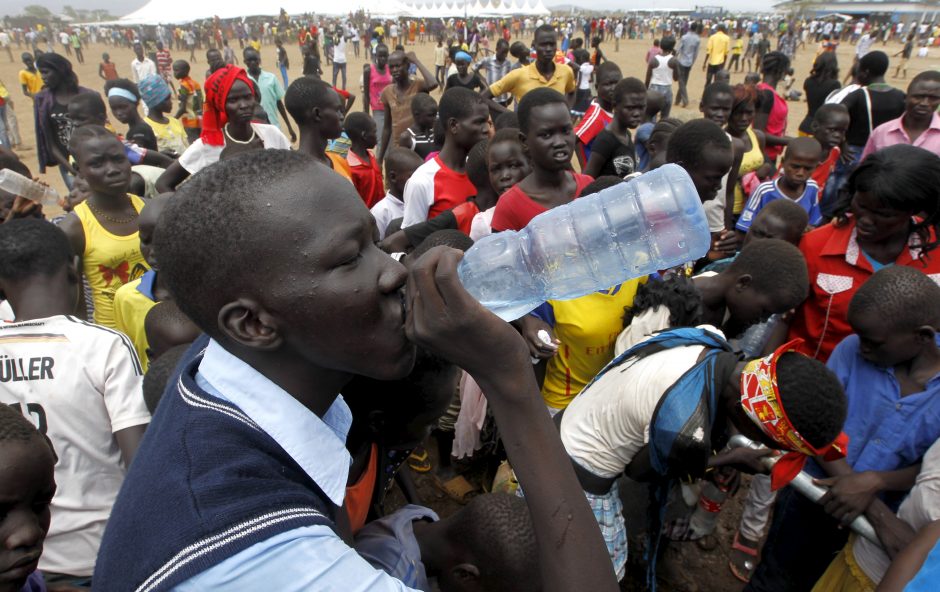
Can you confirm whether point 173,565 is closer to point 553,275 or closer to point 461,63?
point 553,275

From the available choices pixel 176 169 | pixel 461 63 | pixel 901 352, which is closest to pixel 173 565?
pixel 901 352

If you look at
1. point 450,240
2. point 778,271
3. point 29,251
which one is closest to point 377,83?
point 450,240

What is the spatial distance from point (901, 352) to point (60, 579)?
300cm

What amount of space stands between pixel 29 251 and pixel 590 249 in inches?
84.4

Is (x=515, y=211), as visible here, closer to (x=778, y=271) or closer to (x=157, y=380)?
(x=778, y=271)

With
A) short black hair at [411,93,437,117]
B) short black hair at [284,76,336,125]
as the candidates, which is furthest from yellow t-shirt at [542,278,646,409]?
short black hair at [411,93,437,117]

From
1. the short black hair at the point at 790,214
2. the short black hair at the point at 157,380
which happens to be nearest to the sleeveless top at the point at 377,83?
the short black hair at the point at 790,214

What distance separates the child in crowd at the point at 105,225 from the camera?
10.6 feet

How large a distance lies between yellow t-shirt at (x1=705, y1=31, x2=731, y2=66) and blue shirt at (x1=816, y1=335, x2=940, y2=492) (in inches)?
575

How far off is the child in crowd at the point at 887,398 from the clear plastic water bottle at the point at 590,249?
0.69m

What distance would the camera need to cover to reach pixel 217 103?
4.42m

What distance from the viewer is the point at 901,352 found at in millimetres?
2146

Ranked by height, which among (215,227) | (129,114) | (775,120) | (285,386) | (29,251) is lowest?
(775,120)

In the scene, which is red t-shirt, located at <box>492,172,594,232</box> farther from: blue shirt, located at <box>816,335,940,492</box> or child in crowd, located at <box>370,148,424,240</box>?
blue shirt, located at <box>816,335,940,492</box>
